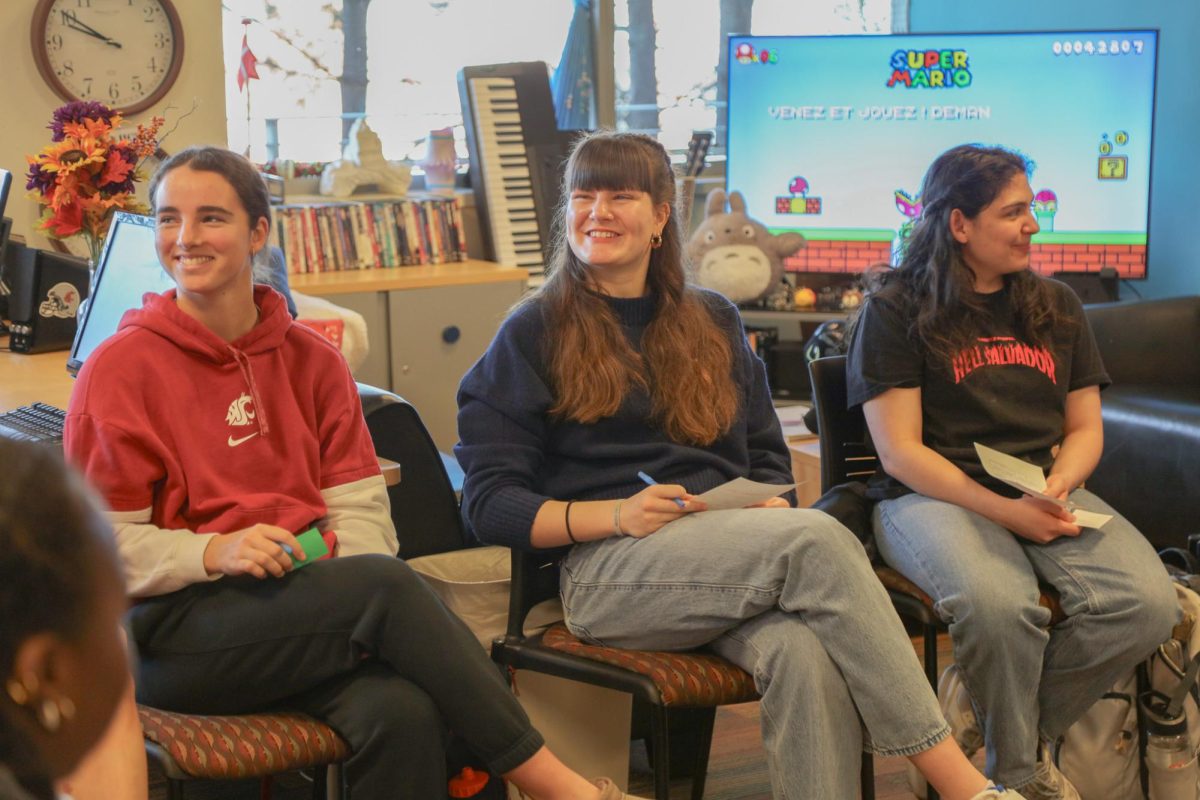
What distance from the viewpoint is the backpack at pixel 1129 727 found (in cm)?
233

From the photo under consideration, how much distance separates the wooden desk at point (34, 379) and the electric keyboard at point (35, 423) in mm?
69

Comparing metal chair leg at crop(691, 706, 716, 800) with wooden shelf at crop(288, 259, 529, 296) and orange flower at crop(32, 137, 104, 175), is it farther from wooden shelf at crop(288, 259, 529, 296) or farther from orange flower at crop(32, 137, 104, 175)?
wooden shelf at crop(288, 259, 529, 296)

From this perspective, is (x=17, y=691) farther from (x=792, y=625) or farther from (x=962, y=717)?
(x=962, y=717)

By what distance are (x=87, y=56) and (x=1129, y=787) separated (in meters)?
3.23

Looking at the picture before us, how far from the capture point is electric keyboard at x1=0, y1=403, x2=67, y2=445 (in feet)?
7.22

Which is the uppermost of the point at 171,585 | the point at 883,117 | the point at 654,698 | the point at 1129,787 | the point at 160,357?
the point at 883,117

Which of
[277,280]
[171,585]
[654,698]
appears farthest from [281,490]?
[277,280]

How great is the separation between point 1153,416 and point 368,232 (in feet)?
8.05

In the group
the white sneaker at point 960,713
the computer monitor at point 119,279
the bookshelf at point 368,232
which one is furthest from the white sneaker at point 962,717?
the bookshelf at point 368,232

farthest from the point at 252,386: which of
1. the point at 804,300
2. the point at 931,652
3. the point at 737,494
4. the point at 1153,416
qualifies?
the point at 804,300

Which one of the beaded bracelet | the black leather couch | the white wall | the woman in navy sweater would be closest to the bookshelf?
the white wall

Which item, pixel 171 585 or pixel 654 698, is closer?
pixel 171 585

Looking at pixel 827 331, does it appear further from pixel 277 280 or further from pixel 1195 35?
pixel 1195 35

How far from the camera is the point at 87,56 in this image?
13.0 ft
